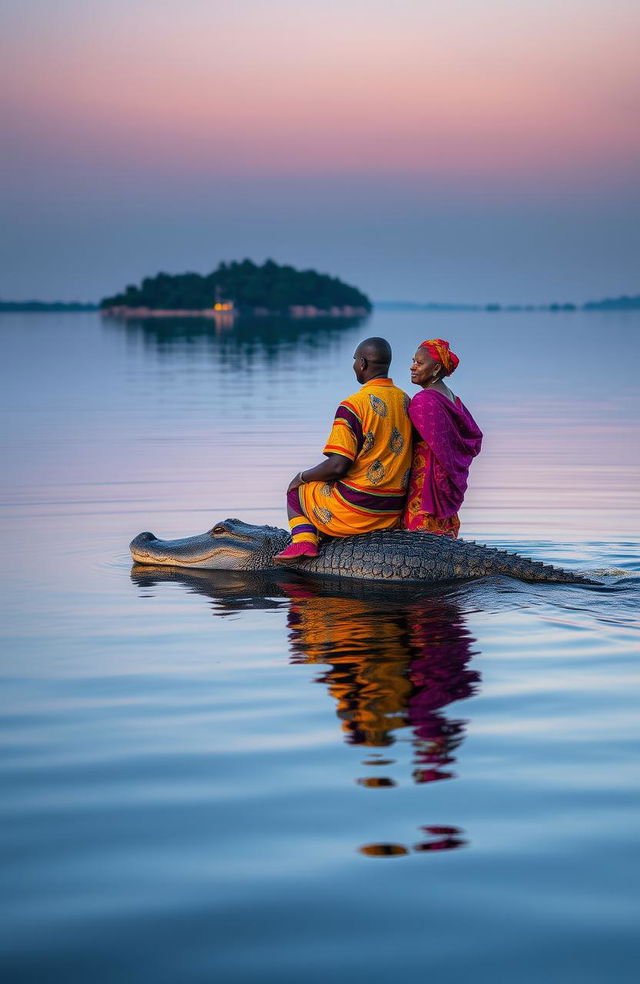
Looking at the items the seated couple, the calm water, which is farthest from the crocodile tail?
the seated couple

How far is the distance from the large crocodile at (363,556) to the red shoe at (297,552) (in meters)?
0.06

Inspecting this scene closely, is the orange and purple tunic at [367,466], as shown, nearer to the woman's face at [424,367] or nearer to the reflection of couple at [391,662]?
the woman's face at [424,367]

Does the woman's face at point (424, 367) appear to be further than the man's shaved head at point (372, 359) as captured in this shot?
Yes

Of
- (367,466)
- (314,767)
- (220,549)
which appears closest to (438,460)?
(367,466)

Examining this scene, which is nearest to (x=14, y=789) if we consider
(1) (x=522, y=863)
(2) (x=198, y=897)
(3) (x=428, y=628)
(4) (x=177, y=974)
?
(2) (x=198, y=897)

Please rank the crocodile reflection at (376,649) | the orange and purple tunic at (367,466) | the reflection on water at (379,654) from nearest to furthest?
the reflection on water at (379,654)
the crocodile reflection at (376,649)
the orange and purple tunic at (367,466)

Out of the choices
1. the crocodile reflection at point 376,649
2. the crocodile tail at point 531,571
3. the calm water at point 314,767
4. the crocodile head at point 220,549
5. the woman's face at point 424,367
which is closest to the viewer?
the calm water at point 314,767

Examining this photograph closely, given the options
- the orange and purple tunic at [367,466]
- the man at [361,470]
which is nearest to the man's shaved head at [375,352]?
the man at [361,470]

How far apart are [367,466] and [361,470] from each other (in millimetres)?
55

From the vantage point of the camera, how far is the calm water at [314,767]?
144 inches

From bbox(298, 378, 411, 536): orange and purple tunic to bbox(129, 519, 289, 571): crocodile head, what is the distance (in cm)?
51

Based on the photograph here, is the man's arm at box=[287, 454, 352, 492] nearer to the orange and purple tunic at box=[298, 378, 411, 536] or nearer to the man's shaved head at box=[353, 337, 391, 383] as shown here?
the orange and purple tunic at box=[298, 378, 411, 536]

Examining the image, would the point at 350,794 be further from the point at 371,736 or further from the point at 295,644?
the point at 295,644

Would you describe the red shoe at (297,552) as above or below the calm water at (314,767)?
above
